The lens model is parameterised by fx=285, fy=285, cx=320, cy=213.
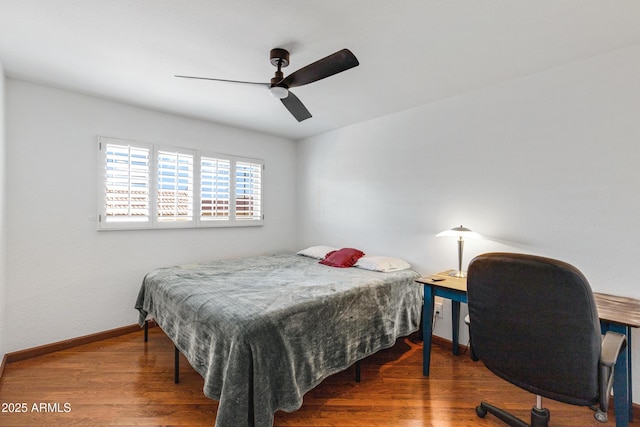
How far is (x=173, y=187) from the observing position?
129 inches

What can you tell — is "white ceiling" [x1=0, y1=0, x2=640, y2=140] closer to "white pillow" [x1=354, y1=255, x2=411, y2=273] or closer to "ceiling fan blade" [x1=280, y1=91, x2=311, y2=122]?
"ceiling fan blade" [x1=280, y1=91, x2=311, y2=122]

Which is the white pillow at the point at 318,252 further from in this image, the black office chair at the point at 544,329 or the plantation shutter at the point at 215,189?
the black office chair at the point at 544,329

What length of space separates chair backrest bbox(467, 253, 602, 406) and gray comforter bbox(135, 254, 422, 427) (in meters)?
0.95

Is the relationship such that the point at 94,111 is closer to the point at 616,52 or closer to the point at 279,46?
the point at 279,46

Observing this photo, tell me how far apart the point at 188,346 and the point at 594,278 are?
9.61 feet

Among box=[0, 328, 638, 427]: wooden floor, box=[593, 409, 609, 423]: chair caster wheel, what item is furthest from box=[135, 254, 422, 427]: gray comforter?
box=[593, 409, 609, 423]: chair caster wheel

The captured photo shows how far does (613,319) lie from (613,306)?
1.06 feet

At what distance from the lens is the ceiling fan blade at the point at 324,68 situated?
163 centimetres

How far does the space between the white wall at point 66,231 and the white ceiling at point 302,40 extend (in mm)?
300

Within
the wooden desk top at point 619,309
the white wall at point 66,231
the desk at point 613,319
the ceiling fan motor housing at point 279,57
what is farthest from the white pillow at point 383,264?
the white wall at point 66,231

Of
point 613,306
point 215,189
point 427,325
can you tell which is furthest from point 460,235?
point 215,189

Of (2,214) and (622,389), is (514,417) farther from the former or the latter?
(2,214)

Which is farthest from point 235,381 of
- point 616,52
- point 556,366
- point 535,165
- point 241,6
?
point 616,52

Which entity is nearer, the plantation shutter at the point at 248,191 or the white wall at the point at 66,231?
the white wall at the point at 66,231
